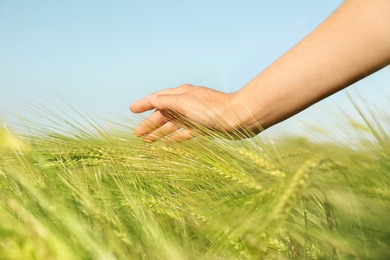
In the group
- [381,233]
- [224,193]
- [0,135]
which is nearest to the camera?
[381,233]

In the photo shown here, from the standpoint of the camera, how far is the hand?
2.54 ft

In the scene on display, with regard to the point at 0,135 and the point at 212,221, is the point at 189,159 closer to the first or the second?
the point at 212,221

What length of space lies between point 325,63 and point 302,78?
0.05 m

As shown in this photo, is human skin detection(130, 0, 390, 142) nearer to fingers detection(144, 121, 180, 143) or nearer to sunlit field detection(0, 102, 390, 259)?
fingers detection(144, 121, 180, 143)

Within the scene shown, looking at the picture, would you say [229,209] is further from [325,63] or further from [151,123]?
[151,123]

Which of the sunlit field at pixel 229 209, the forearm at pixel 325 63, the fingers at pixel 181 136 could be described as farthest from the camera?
the fingers at pixel 181 136

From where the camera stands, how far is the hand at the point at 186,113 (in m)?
0.77

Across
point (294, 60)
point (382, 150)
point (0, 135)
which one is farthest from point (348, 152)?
point (0, 135)

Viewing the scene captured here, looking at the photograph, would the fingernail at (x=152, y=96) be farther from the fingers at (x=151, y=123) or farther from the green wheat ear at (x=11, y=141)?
the green wheat ear at (x=11, y=141)

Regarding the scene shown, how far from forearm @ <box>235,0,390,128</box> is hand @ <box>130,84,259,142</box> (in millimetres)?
48

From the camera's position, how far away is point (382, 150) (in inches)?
19.0

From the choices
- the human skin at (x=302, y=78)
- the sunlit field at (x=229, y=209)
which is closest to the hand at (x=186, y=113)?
the human skin at (x=302, y=78)

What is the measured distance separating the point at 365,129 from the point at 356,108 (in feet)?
0.08

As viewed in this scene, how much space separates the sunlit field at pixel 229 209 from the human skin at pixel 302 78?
0.40ft
